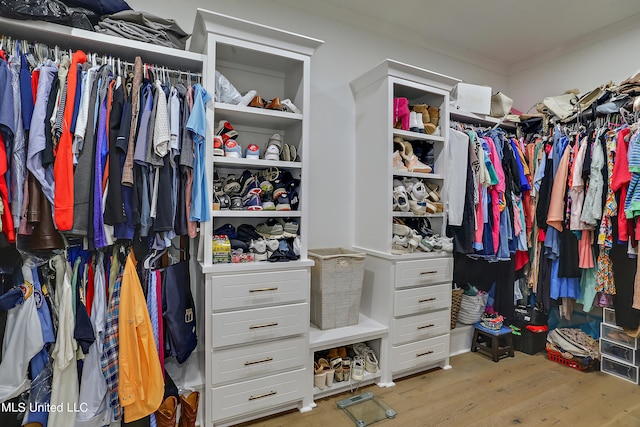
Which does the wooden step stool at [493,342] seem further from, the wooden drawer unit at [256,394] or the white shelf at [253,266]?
the white shelf at [253,266]

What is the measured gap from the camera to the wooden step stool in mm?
2703

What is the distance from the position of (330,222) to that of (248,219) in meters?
0.64

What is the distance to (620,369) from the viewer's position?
8.11 feet

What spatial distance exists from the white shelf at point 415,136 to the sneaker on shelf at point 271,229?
1020 millimetres

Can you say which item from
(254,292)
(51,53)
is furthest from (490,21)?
(51,53)

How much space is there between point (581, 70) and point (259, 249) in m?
3.23

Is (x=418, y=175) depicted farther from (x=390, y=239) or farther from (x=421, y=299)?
(x=421, y=299)

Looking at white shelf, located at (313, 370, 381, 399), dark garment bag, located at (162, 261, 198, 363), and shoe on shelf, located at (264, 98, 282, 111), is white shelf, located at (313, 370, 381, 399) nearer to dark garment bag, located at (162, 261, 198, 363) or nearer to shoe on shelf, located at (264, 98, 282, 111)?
dark garment bag, located at (162, 261, 198, 363)

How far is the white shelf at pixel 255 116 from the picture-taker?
1.92 m

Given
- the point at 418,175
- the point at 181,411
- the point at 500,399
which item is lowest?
A: the point at 500,399

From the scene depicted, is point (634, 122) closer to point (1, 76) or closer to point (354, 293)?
point (354, 293)

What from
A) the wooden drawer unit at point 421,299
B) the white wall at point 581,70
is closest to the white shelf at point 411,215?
the wooden drawer unit at point 421,299

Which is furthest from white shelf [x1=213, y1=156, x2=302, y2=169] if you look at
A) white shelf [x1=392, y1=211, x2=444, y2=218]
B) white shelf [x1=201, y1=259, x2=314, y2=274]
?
white shelf [x1=392, y1=211, x2=444, y2=218]

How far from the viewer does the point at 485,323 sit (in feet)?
9.24
